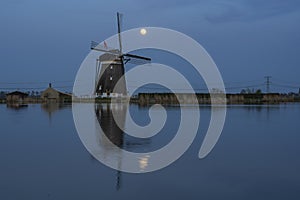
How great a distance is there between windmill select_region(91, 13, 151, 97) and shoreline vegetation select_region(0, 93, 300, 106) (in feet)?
3.44

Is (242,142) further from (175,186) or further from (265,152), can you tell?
(175,186)

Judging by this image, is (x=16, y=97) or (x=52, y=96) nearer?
(x=16, y=97)

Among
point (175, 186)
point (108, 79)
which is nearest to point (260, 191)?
point (175, 186)

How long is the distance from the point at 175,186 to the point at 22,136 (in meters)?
6.93

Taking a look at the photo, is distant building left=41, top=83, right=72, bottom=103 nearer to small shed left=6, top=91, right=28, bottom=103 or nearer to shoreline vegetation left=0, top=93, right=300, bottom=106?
shoreline vegetation left=0, top=93, right=300, bottom=106

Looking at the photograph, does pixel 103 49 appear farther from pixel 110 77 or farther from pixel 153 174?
pixel 153 174

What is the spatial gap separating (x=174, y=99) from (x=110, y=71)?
866cm

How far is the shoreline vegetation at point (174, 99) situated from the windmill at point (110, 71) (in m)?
1.05

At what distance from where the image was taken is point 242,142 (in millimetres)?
9859

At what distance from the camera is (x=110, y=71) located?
1623 inches

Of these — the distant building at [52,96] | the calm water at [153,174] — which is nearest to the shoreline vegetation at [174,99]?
the distant building at [52,96]

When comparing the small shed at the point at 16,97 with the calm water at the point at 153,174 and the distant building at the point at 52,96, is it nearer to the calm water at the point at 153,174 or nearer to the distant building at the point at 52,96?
the distant building at the point at 52,96

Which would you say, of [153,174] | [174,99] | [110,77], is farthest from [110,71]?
[153,174]

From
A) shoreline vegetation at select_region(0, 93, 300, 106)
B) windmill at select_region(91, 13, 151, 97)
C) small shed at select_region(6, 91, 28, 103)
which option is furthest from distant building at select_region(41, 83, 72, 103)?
windmill at select_region(91, 13, 151, 97)
